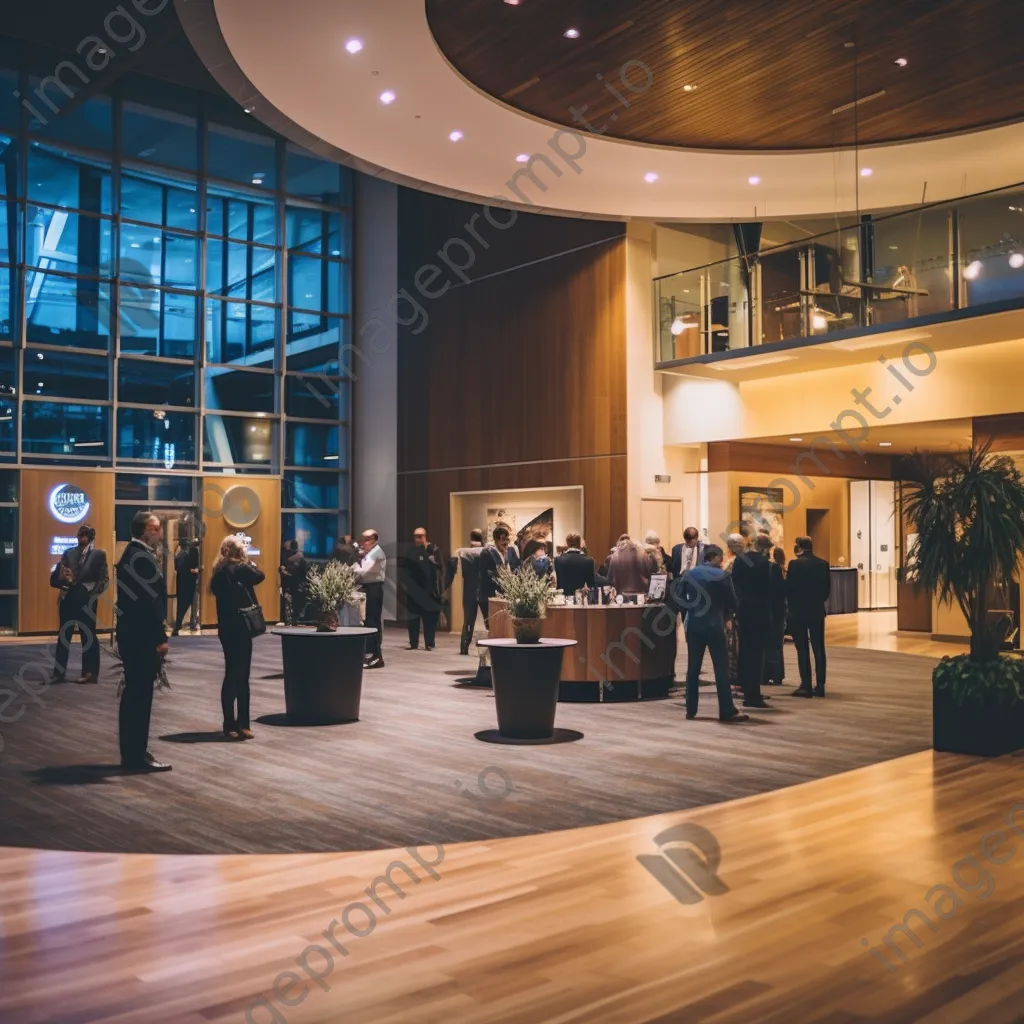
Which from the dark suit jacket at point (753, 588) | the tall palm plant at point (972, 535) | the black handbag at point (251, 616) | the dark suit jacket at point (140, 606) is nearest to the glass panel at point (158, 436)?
the black handbag at point (251, 616)

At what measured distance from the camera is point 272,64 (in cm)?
957

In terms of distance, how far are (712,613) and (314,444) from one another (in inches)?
480

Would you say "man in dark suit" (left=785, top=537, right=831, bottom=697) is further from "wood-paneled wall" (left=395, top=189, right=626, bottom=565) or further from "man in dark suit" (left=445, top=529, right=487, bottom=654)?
"wood-paneled wall" (left=395, top=189, right=626, bottom=565)

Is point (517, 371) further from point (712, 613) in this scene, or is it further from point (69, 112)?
point (712, 613)

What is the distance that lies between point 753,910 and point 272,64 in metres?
8.31

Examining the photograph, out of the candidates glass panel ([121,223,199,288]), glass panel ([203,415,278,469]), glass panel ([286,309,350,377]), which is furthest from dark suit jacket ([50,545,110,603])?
glass panel ([286,309,350,377])

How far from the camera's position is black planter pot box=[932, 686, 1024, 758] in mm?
7031

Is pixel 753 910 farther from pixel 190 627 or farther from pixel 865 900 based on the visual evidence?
pixel 190 627

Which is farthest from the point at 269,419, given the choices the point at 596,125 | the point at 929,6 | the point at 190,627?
the point at 929,6

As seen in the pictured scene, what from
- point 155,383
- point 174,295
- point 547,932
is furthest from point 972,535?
point 174,295

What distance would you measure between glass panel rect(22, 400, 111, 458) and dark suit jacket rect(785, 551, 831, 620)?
36.6ft

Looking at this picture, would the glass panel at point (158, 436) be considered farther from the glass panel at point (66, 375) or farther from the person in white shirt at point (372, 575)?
the person in white shirt at point (372, 575)

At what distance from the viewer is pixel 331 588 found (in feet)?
27.0

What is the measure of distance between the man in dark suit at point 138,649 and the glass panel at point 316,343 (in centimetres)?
1273
